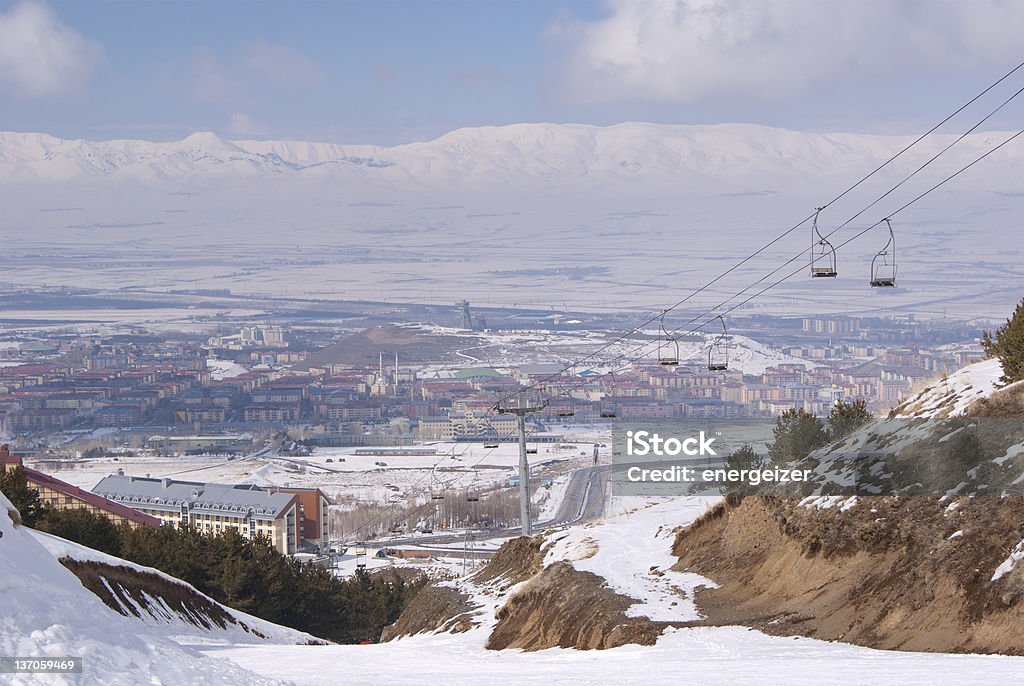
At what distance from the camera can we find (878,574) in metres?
19.9

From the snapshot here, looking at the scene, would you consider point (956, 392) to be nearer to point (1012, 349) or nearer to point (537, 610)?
point (1012, 349)

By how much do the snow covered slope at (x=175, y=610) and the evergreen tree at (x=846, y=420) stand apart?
54.0 feet

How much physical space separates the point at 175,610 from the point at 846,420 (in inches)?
751

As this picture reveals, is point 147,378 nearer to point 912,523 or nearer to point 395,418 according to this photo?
point 395,418

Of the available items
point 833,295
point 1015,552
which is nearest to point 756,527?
point 1015,552

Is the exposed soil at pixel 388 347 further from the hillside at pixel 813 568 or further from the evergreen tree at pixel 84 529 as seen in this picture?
the hillside at pixel 813 568

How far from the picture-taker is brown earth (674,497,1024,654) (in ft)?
55.6

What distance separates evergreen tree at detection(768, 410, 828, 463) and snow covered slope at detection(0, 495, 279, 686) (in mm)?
19170

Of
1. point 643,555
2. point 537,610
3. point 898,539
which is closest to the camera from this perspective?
point 898,539

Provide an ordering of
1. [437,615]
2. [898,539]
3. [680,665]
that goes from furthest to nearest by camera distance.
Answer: [437,615], [898,539], [680,665]

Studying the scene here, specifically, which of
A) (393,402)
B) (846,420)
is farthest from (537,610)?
(393,402)

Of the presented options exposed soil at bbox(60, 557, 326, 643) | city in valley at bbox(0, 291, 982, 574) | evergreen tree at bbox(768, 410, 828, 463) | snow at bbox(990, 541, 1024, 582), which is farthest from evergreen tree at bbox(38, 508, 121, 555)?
snow at bbox(990, 541, 1024, 582)

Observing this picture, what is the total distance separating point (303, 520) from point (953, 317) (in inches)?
3823

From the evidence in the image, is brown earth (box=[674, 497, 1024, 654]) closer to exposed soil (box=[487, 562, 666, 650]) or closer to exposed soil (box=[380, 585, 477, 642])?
exposed soil (box=[487, 562, 666, 650])
